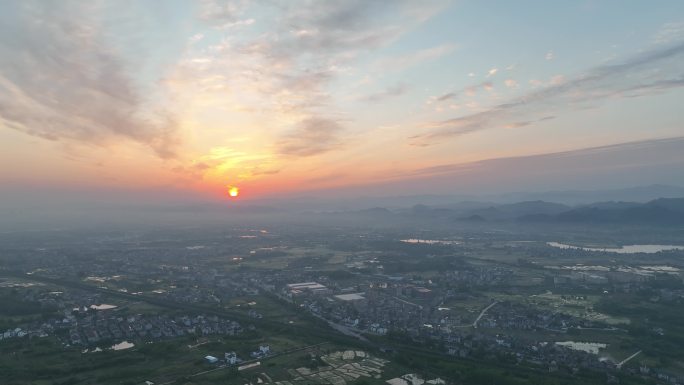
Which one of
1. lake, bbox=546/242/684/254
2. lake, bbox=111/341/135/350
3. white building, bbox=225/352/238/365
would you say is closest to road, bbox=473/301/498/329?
white building, bbox=225/352/238/365

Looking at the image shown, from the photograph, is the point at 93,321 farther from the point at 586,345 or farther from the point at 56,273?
the point at 586,345

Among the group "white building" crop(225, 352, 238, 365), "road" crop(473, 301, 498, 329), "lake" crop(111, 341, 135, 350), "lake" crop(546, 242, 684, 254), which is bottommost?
"lake" crop(546, 242, 684, 254)

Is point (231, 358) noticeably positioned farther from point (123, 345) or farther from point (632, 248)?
point (632, 248)

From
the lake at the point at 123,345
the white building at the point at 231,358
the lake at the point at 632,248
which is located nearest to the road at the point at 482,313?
the white building at the point at 231,358

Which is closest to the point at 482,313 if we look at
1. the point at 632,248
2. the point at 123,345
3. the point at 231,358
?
Answer: the point at 231,358

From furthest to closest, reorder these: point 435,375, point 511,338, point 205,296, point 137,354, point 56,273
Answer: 1. point 56,273
2. point 205,296
3. point 511,338
4. point 137,354
5. point 435,375

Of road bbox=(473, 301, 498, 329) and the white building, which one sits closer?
the white building

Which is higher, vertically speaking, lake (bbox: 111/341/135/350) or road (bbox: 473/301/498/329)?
lake (bbox: 111/341/135/350)

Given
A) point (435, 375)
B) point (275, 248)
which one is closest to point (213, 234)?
point (275, 248)

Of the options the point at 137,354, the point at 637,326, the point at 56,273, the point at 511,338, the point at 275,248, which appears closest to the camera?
the point at 137,354

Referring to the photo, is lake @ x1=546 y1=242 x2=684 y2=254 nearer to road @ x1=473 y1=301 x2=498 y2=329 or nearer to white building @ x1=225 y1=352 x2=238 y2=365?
road @ x1=473 y1=301 x2=498 y2=329

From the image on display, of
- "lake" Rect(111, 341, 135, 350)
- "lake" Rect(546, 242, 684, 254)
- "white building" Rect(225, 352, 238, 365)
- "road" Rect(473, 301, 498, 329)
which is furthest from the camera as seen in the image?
"lake" Rect(546, 242, 684, 254)
